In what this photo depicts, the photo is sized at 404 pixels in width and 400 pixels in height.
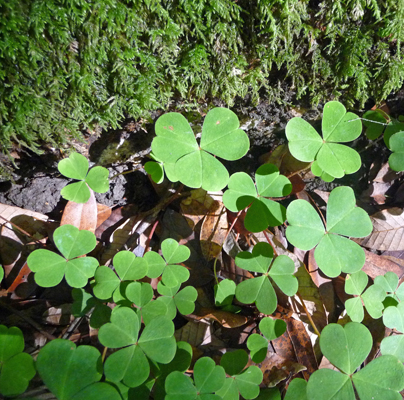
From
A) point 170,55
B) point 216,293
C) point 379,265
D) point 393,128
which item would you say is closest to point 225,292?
point 216,293

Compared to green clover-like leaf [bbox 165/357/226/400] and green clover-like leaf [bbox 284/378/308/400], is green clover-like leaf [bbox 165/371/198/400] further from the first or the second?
green clover-like leaf [bbox 284/378/308/400]

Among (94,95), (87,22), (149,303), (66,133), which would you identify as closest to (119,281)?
(149,303)

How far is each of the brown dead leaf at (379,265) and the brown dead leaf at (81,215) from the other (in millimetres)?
1746

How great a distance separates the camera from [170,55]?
1.25 metres

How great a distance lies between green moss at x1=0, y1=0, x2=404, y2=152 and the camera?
3.39 ft

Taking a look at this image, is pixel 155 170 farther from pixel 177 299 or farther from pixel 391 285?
pixel 391 285

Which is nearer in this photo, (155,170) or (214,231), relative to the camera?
(155,170)

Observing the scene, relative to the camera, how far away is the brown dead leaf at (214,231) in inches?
69.2

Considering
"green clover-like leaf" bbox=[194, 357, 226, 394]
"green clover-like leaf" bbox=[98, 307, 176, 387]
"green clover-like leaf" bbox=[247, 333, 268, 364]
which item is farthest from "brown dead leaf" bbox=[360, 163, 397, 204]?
"green clover-like leaf" bbox=[98, 307, 176, 387]

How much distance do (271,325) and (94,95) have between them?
55.4 inches

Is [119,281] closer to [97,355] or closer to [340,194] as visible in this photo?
[97,355]

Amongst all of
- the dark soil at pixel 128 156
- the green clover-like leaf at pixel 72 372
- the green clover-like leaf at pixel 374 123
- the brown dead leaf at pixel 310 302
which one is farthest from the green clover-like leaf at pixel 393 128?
the green clover-like leaf at pixel 72 372

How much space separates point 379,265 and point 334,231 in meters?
0.73

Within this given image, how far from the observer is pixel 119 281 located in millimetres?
1490
